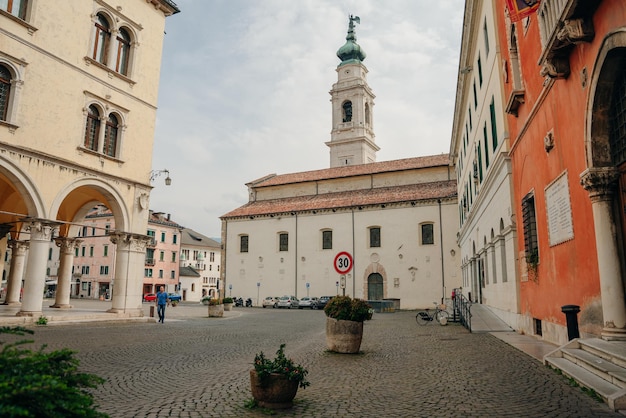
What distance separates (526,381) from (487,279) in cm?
1494

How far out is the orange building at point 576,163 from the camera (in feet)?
25.0

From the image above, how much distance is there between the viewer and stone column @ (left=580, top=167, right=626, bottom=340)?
24.8 feet

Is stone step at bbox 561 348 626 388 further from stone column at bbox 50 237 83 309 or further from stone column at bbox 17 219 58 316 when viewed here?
stone column at bbox 50 237 83 309

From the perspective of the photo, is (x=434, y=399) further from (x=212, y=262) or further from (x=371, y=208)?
(x=212, y=262)

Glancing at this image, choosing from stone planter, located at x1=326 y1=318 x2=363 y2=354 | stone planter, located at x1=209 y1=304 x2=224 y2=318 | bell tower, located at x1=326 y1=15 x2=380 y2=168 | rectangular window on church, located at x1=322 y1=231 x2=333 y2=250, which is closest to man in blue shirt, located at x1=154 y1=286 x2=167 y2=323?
stone planter, located at x1=209 y1=304 x2=224 y2=318

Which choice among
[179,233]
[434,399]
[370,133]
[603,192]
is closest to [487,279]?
[603,192]

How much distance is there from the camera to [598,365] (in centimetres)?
660

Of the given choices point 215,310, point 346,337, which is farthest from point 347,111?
point 346,337

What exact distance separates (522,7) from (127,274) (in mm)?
17545

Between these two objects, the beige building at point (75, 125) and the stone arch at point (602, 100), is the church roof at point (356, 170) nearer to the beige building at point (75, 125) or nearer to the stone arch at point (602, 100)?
the beige building at point (75, 125)

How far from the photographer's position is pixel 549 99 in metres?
10.5

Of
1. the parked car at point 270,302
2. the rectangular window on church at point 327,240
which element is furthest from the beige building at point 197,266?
the rectangular window on church at point 327,240

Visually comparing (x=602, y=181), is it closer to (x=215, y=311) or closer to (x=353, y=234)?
(x=215, y=311)

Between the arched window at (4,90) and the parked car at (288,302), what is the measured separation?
30.9 m
